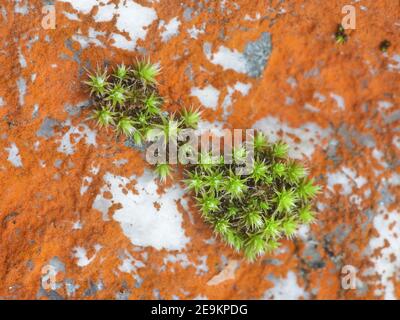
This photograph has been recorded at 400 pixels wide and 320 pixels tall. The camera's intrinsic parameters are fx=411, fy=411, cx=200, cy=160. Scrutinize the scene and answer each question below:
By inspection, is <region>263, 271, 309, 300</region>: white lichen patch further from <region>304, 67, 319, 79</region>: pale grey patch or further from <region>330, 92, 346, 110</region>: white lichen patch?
<region>304, 67, 319, 79</region>: pale grey patch

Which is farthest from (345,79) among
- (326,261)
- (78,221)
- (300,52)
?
(78,221)

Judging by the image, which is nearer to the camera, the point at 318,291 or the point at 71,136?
the point at 71,136

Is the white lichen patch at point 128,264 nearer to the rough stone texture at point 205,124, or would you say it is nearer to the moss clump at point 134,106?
the rough stone texture at point 205,124

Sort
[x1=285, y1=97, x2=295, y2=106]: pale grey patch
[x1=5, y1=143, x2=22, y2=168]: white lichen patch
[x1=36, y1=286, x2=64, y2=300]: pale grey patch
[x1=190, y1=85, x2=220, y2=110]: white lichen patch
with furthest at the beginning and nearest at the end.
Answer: [x1=285, y1=97, x2=295, y2=106]: pale grey patch
[x1=190, y1=85, x2=220, y2=110]: white lichen patch
[x1=36, y1=286, x2=64, y2=300]: pale grey patch
[x1=5, y1=143, x2=22, y2=168]: white lichen patch

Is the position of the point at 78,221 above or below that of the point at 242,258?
above

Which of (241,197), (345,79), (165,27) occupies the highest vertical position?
(165,27)

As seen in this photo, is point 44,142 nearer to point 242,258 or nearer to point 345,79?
point 242,258

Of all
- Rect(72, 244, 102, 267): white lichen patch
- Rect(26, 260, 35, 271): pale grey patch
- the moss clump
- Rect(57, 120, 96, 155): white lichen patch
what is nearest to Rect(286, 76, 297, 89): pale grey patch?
the moss clump
